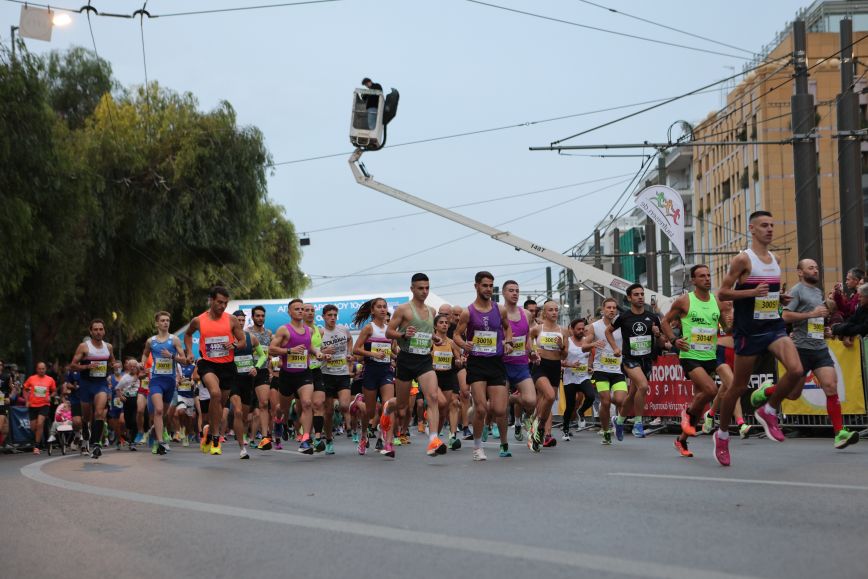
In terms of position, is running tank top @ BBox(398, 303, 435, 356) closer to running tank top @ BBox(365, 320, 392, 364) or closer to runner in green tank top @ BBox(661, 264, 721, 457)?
running tank top @ BBox(365, 320, 392, 364)

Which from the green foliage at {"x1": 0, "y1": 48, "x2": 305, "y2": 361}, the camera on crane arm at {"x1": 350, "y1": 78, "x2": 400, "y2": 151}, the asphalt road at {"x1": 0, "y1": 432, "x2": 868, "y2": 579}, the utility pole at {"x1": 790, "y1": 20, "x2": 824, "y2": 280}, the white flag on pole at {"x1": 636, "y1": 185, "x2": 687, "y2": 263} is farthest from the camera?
the green foliage at {"x1": 0, "y1": 48, "x2": 305, "y2": 361}

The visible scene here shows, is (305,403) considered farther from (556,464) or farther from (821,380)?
(821,380)

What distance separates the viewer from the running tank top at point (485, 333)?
14656mm

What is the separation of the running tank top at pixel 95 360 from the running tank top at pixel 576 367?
22.7ft

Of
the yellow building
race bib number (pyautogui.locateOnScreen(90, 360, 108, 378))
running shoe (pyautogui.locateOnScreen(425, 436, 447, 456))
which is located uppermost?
the yellow building

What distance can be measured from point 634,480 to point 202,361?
7.65 meters

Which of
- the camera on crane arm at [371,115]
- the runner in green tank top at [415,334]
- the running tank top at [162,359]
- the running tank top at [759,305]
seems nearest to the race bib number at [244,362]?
the running tank top at [162,359]

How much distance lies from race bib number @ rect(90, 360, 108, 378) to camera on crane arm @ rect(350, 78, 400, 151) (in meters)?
7.89

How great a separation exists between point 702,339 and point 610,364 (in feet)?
14.2

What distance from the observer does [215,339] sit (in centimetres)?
1642

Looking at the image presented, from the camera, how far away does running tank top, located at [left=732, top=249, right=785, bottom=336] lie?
1137 cm

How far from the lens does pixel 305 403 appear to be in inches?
664

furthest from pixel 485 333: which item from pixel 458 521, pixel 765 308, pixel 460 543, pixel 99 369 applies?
pixel 460 543

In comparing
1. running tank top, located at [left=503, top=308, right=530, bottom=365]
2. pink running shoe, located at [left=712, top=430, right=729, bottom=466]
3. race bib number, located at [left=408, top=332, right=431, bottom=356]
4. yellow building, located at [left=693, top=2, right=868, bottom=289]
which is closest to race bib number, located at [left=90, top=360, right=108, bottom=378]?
race bib number, located at [left=408, top=332, right=431, bottom=356]
